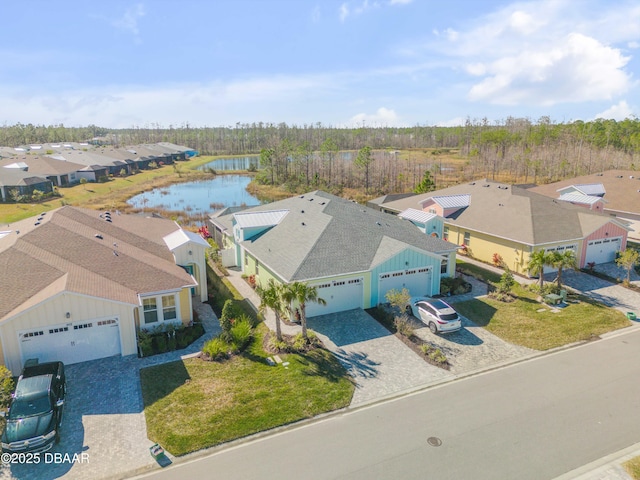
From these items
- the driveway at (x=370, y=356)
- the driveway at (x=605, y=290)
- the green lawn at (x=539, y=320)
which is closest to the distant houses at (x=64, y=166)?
the driveway at (x=370, y=356)

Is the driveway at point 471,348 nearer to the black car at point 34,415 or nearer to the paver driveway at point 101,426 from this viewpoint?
the paver driveway at point 101,426

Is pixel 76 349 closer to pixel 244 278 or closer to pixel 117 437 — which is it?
→ pixel 117 437

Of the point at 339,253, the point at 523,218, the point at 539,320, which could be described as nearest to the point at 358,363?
the point at 339,253

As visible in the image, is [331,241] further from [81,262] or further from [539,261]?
[81,262]

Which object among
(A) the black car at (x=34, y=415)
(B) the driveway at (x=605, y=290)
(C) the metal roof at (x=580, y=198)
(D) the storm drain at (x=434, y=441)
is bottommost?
(D) the storm drain at (x=434, y=441)

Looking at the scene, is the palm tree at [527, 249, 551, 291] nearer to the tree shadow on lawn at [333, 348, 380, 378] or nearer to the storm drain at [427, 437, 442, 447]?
the tree shadow on lawn at [333, 348, 380, 378]

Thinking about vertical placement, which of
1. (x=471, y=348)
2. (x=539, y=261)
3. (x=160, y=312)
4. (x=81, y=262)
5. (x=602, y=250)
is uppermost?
(x=81, y=262)
